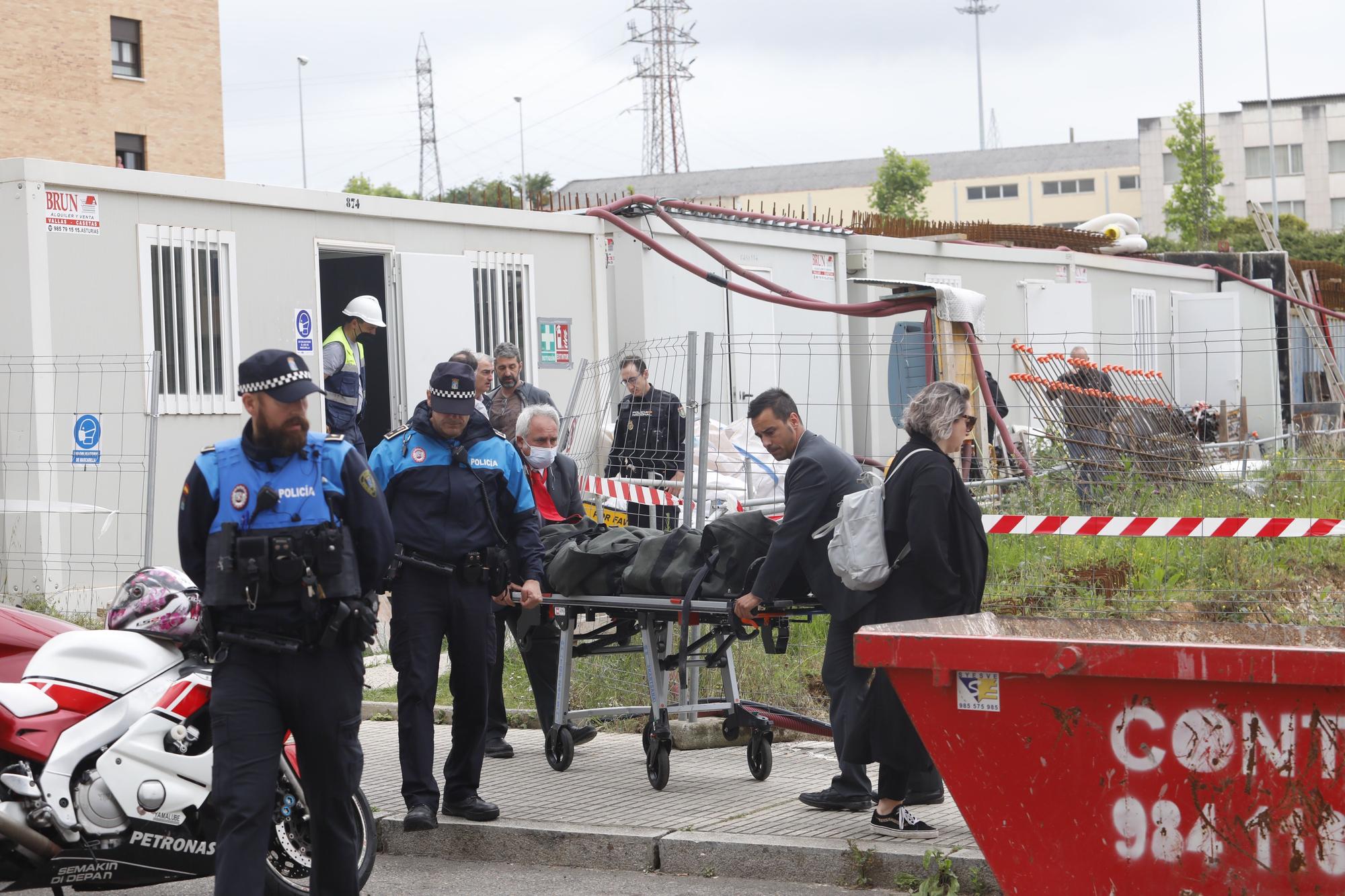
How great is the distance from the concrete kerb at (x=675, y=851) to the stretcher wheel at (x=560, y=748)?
921 mm

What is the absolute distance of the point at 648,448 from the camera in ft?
33.6

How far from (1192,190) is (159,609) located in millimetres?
55801

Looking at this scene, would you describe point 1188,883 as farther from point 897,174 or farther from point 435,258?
point 897,174

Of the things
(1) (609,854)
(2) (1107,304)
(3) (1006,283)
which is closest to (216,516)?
(1) (609,854)

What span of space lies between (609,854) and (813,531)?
1.59 m

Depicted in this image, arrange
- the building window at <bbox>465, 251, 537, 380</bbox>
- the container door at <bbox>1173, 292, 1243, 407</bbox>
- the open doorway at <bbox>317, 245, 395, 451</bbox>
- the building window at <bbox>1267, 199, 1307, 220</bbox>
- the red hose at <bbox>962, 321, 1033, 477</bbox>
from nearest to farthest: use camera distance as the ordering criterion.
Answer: the red hose at <bbox>962, 321, 1033, 477</bbox>, the open doorway at <bbox>317, 245, 395, 451</bbox>, the building window at <bbox>465, 251, 537, 380</bbox>, the container door at <bbox>1173, 292, 1243, 407</bbox>, the building window at <bbox>1267, 199, 1307, 220</bbox>

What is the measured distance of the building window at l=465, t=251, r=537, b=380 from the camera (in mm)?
13750

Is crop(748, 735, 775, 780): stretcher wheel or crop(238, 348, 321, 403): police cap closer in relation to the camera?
crop(238, 348, 321, 403): police cap

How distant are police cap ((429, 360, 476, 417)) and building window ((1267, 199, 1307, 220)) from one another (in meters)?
86.3

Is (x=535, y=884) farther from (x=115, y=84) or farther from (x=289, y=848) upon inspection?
(x=115, y=84)

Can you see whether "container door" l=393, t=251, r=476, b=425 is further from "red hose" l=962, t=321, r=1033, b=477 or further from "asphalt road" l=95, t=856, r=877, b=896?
"asphalt road" l=95, t=856, r=877, b=896

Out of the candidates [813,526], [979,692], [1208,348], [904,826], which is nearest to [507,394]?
[813,526]

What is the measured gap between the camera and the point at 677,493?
1036 centimetres

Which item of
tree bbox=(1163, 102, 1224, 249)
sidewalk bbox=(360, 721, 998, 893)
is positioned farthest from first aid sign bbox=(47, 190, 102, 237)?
tree bbox=(1163, 102, 1224, 249)
